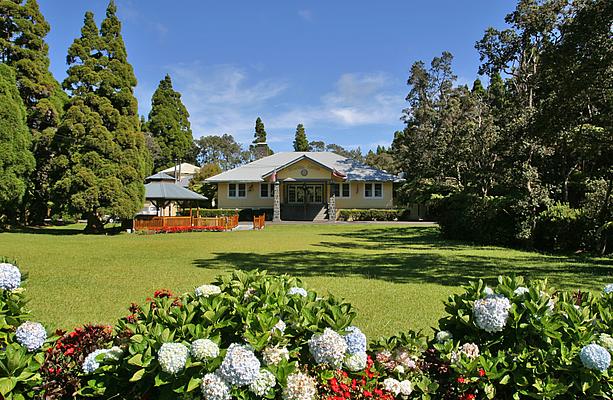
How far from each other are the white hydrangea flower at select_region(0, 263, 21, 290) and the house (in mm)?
33852

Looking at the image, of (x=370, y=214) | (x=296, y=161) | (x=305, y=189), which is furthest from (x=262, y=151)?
(x=370, y=214)

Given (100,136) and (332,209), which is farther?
(332,209)

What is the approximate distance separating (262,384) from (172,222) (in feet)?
82.8

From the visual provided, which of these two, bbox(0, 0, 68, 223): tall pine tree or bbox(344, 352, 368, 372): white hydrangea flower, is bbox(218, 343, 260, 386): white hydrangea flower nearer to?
bbox(344, 352, 368, 372): white hydrangea flower

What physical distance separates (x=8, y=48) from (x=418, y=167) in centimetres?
2702

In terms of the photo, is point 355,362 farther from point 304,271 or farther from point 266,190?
point 266,190

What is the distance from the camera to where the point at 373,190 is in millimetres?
39969

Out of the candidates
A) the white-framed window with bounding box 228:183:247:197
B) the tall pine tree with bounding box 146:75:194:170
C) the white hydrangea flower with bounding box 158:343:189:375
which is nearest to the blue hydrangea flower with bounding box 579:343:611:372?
the white hydrangea flower with bounding box 158:343:189:375

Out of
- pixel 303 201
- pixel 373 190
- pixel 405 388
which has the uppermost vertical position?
pixel 373 190

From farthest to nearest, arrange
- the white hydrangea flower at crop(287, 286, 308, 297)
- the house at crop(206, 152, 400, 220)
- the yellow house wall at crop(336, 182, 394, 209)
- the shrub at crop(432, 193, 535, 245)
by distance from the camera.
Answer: the yellow house wall at crop(336, 182, 394, 209)
the house at crop(206, 152, 400, 220)
the shrub at crop(432, 193, 535, 245)
the white hydrangea flower at crop(287, 286, 308, 297)

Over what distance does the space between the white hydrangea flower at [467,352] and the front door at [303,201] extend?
34.6 metres

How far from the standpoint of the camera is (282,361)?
2424mm

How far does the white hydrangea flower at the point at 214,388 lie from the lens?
7.33ft

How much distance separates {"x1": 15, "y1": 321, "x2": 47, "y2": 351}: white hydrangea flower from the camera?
2629 mm
